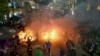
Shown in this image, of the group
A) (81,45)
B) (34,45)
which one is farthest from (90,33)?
(34,45)

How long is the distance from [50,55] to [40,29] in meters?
10.3

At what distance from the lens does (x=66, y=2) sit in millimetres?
60438

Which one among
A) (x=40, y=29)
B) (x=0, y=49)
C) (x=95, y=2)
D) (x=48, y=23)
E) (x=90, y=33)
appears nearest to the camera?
(x=0, y=49)

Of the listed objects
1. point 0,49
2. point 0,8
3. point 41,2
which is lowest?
point 41,2

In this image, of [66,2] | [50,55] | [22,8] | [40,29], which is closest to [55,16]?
[22,8]

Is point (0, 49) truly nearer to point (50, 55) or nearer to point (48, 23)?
point (50, 55)

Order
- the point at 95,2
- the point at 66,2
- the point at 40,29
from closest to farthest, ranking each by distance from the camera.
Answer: the point at 40,29 → the point at 95,2 → the point at 66,2

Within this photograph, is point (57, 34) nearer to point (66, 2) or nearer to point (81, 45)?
point (81, 45)

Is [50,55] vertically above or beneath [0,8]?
beneath

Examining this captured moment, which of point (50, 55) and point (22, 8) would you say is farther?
point (22, 8)

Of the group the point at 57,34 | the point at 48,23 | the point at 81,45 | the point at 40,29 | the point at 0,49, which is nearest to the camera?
the point at 0,49

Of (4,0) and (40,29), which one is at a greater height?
(4,0)

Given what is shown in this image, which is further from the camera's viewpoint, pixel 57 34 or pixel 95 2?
pixel 95 2

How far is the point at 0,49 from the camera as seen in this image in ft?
74.4
